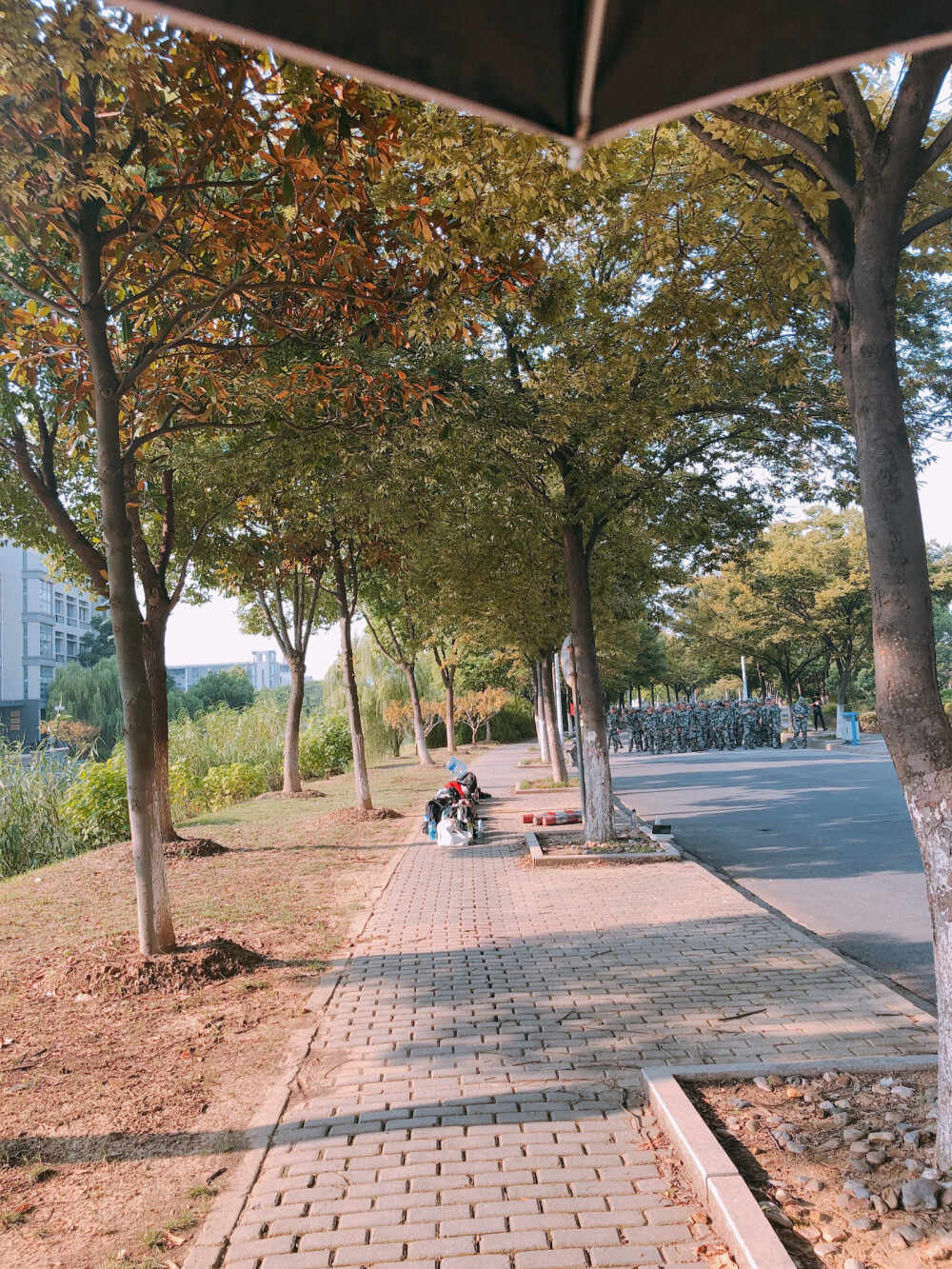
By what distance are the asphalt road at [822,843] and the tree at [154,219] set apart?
211 inches

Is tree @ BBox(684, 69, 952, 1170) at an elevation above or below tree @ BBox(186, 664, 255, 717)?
below

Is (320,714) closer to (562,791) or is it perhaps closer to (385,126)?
(562,791)

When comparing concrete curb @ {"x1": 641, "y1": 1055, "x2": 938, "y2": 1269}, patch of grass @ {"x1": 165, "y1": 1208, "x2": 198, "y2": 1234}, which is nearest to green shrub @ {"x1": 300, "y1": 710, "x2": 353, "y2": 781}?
concrete curb @ {"x1": 641, "y1": 1055, "x2": 938, "y2": 1269}

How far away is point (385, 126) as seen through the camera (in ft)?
18.7

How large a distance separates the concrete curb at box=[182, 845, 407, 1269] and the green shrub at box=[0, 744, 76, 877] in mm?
8742

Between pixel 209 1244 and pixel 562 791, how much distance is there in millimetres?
17616

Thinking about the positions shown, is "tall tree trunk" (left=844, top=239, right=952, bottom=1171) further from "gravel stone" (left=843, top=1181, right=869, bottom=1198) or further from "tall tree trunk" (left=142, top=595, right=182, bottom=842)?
"tall tree trunk" (left=142, top=595, right=182, bottom=842)

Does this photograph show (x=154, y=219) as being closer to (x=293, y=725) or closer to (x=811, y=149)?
(x=811, y=149)

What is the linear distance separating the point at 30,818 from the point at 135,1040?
385 inches

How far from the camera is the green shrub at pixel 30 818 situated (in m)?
13.4

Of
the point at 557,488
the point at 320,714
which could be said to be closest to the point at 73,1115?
the point at 557,488

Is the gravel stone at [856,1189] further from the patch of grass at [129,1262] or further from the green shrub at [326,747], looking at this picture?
the green shrub at [326,747]

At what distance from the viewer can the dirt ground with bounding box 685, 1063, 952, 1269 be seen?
3008mm

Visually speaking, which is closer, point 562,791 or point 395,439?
point 395,439
